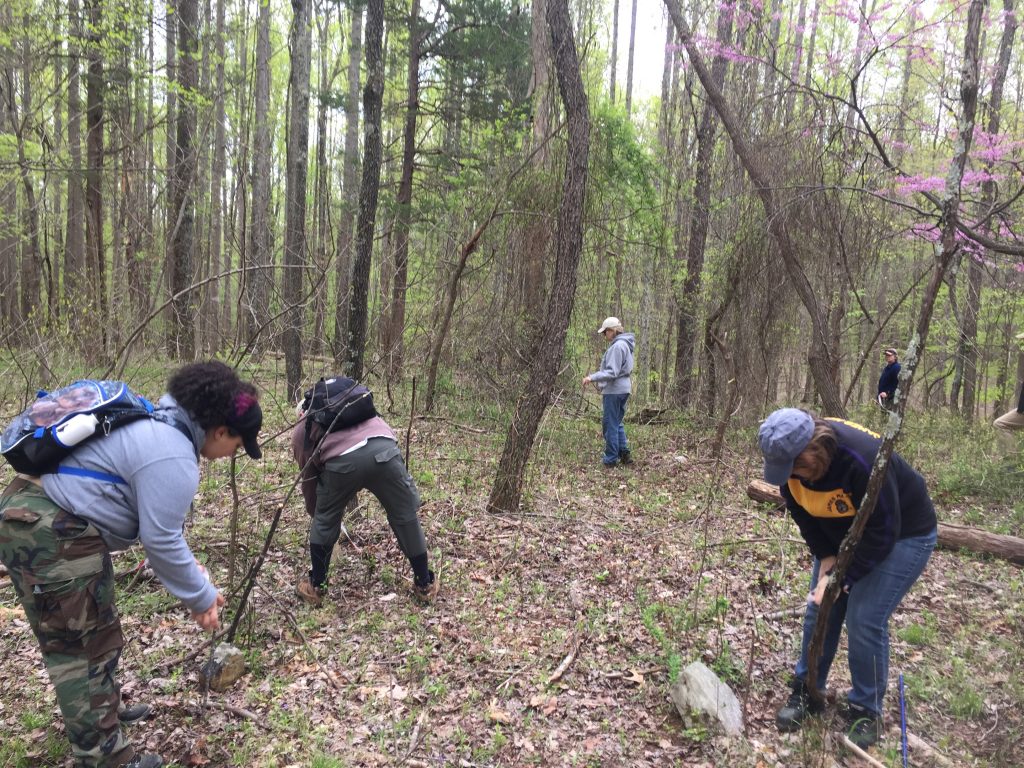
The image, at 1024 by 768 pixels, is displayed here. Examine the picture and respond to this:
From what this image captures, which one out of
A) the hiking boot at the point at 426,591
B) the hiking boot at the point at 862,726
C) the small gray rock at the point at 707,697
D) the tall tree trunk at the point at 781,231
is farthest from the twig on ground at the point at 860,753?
the tall tree trunk at the point at 781,231

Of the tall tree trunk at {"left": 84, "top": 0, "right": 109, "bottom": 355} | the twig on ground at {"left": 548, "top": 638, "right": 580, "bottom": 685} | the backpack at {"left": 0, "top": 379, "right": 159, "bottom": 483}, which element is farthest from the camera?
the tall tree trunk at {"left": 84, "top": 0, "right": 109, "bottom": 355}

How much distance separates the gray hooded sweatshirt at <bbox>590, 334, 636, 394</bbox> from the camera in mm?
7574

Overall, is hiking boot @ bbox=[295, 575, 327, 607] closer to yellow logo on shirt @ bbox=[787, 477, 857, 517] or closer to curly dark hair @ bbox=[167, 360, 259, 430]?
curly dark hair @ bbox=[167, 360, 259, 430]

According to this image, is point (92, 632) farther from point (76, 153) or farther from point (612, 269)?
point (76, 153)

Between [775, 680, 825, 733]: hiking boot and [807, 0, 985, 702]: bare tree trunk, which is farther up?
[807, 0, 985, 702]: bare tree trunk

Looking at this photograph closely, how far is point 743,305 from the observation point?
29.2 feet

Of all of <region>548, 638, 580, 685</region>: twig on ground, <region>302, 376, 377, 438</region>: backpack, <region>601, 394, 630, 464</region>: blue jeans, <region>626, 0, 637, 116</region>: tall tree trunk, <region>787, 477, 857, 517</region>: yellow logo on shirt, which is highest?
<region>626, 0, 637, 116</region>: tall tree trunk

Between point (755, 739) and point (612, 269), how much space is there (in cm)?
890

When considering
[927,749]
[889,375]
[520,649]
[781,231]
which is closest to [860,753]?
[927,749]

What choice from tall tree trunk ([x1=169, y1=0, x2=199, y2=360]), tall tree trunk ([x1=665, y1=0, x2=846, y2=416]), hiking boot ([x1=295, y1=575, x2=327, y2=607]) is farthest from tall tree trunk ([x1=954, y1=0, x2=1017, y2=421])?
tall tree trunk ([x1=169, y1=0, x2=199, y2=360])

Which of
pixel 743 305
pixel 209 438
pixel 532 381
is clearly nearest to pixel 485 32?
pixel 743 305

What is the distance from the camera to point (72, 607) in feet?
7.23

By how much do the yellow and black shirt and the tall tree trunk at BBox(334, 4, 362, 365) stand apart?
5667 millimetres

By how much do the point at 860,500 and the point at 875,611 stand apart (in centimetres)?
58
